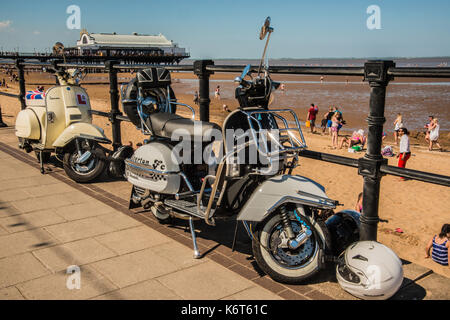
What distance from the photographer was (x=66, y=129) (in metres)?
6.87

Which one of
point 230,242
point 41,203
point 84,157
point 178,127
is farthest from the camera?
point 84,157

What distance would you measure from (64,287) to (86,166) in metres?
3.33

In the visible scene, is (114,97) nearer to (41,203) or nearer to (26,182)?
(26,182)

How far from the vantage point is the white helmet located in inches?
132

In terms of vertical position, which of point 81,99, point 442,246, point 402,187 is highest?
point 81,99

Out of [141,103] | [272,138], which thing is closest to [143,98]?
[141,103]

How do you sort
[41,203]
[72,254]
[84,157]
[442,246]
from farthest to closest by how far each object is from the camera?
[442,246]
[84,157]
[41,203]
[72,254]

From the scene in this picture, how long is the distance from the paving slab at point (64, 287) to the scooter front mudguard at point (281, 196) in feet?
4.10

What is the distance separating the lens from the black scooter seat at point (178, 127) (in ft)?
14.3

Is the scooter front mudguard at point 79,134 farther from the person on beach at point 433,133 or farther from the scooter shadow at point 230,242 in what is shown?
the person on beach at point 433,133

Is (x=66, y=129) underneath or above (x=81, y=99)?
underneath

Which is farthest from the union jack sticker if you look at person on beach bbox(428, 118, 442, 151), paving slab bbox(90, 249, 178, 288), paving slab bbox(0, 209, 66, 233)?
person on beach bbox(428, 118, 442, 151)

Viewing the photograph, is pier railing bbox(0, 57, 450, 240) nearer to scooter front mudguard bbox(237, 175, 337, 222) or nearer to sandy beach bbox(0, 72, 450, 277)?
sandy beach bbox(0, 72, 450, 277)

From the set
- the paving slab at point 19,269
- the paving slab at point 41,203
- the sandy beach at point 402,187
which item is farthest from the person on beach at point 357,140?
the paving slab at point 19,269
